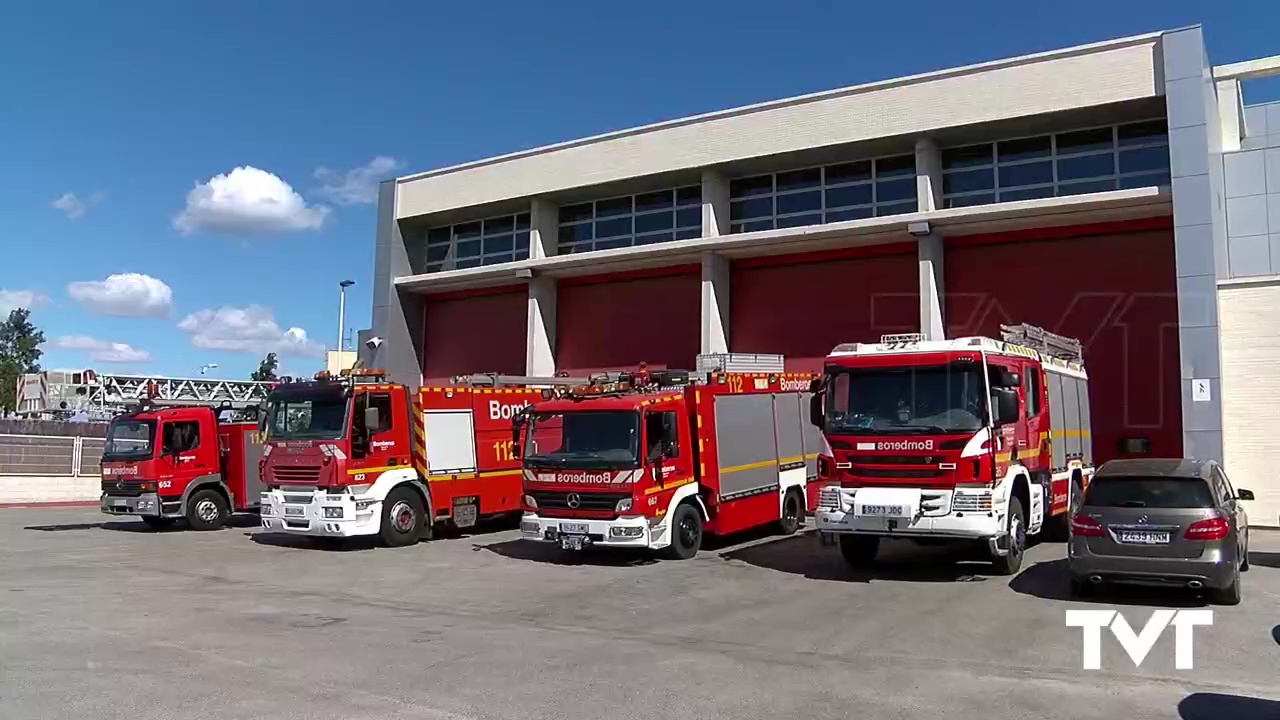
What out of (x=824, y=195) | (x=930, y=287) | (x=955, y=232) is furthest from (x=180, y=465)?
(x=955, y=232)

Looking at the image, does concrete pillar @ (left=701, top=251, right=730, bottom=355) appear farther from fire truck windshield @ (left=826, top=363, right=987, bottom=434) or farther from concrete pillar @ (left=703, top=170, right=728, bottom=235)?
fire truck windshield @ (left=826, top=363, right=987, bottom=434)

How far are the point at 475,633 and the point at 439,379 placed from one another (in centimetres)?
2235

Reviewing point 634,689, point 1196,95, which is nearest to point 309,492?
point 634,689

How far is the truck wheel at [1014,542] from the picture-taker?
40.4ft

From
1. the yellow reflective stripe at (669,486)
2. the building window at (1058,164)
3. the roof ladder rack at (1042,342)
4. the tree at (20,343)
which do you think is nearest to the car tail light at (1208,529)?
the roof ladder rack at (1042,342)

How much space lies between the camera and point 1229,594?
414 inches

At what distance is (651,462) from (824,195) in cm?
1251

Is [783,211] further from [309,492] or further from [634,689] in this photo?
[634,689]

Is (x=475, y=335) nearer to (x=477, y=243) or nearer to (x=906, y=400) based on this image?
(x=477, y=243)

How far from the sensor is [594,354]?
27.7m

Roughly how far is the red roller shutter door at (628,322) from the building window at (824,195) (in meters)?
2.37

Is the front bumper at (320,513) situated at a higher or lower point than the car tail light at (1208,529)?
lower

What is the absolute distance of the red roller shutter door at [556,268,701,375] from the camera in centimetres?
2609

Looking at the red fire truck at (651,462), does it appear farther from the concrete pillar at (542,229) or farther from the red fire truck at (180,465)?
the concrete pillar at (542,229)
